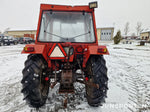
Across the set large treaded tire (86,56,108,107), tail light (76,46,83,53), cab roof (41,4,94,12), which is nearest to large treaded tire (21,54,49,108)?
tail light (76,46,83,53)

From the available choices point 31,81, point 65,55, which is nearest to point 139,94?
point 65,55

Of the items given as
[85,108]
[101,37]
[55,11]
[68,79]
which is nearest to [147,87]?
[85,108]

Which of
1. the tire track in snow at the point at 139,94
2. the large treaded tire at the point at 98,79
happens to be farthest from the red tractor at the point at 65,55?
the tire track in snow at the point at 139,94

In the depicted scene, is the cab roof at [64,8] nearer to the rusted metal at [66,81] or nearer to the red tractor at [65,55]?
the red tractor at [65,55]

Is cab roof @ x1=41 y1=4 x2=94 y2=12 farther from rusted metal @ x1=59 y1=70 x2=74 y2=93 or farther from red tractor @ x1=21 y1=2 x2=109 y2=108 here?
rusted metal @ x1=59 y1=70 x2=74 y2=93

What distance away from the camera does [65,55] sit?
2041mm

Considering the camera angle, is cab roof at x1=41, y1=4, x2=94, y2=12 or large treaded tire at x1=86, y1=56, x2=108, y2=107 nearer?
large treaded tire at x1=86, y1=56, x2=108, y2=107

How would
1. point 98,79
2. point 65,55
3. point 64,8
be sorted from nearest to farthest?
point 98,79, point 65,55, point 64,8

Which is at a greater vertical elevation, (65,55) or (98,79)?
(65,55)

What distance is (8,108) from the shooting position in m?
2.19

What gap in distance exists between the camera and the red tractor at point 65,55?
187 cm

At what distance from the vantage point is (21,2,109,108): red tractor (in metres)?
1.87

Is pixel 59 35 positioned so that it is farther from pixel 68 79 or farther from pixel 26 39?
pixel 26 39

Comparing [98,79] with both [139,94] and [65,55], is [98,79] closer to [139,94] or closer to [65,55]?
[65,55]
